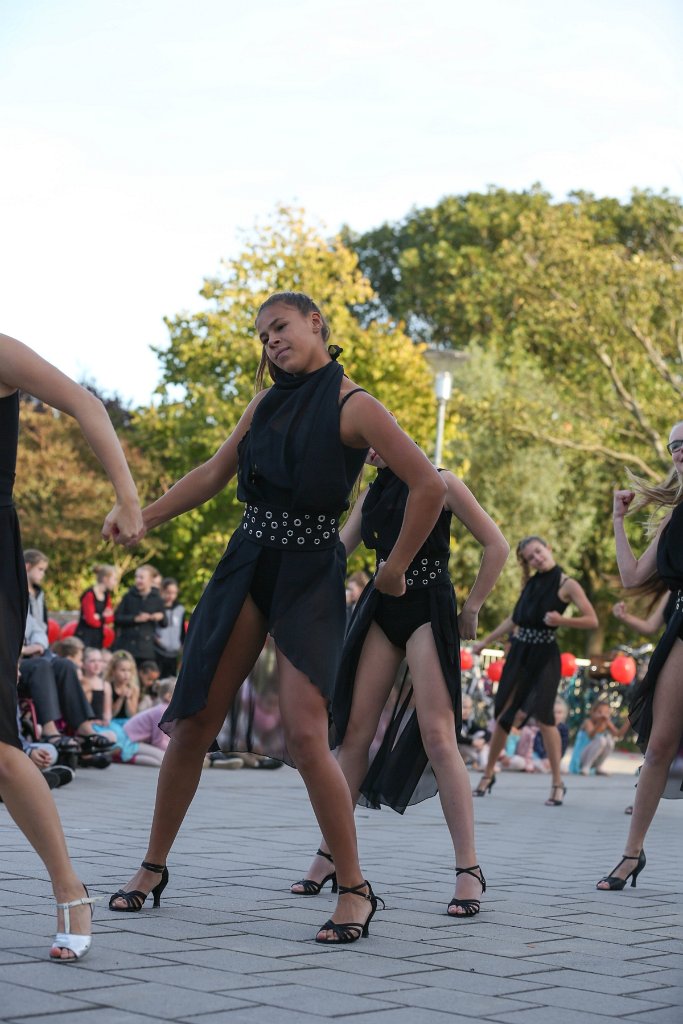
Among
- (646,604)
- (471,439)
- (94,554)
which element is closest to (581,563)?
(471,439)

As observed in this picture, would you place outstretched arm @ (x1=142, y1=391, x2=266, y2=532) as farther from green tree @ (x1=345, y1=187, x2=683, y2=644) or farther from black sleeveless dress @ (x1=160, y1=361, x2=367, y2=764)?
green tree @ (x1=345, y1=187, x2=683, y2=644)

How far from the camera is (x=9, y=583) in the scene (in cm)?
420

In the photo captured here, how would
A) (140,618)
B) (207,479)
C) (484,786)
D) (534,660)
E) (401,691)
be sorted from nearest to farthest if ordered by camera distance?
(207,479)
(401,691)
(534,660)
(484,786)
(140,618)

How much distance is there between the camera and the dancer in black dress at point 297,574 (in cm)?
484

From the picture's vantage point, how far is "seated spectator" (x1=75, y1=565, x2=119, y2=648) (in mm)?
15680

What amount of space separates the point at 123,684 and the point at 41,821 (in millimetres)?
10177

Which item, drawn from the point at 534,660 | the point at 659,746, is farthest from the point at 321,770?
the point at 534,660

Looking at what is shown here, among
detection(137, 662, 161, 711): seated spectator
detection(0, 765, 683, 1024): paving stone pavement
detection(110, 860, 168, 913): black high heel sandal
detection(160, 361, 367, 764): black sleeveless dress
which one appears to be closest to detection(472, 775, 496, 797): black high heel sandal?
detection(0, 765, 683, 1024): paving stone pavement

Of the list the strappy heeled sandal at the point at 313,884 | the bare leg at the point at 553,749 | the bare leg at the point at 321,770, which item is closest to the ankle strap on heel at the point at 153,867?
the bare leg at the point at 321,770

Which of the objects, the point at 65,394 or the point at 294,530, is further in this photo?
the point at 294,530

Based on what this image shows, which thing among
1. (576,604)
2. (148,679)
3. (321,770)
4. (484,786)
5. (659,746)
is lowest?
(484,786)

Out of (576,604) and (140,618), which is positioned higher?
(576,604)

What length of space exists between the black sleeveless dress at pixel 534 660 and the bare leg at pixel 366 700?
6.33 meters

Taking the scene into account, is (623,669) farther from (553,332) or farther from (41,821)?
(553,332)
